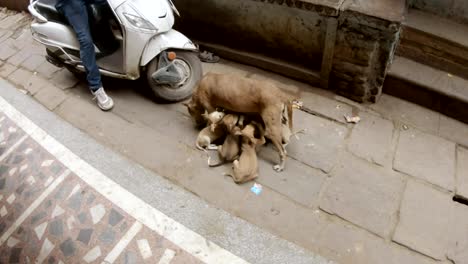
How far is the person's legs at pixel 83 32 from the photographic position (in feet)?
10.8

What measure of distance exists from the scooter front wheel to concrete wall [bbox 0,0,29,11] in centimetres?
332

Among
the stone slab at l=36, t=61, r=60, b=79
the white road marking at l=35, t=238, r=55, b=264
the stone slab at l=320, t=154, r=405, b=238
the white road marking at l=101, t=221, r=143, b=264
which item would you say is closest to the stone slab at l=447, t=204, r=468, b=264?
the stone slab at l=320, t=154, r=405, b=238

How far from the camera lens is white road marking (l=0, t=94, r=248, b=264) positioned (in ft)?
8.24

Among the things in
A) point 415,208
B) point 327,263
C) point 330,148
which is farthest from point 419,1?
point 327,263

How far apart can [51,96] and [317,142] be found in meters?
Answer: 2.92

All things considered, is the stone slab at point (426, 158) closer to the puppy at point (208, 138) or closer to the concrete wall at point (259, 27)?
the concrete wall at point (259, 27)

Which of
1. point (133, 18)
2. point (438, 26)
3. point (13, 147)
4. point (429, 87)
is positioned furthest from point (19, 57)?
point (438, 26)

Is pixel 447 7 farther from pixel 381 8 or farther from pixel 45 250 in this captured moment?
pixel 45 250

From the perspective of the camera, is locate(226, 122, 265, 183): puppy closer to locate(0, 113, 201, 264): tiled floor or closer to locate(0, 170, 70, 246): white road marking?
locate(0, 113, 201, 264): tiled floor

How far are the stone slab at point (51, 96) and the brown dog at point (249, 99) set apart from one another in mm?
1685

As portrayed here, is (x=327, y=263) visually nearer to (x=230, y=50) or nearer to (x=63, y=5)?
(x=230, y=50)

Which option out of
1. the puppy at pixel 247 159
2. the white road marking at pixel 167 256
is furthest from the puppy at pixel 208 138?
the white road marking at pixel 167 256

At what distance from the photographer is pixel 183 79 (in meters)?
3.72

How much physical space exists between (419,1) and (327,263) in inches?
116
